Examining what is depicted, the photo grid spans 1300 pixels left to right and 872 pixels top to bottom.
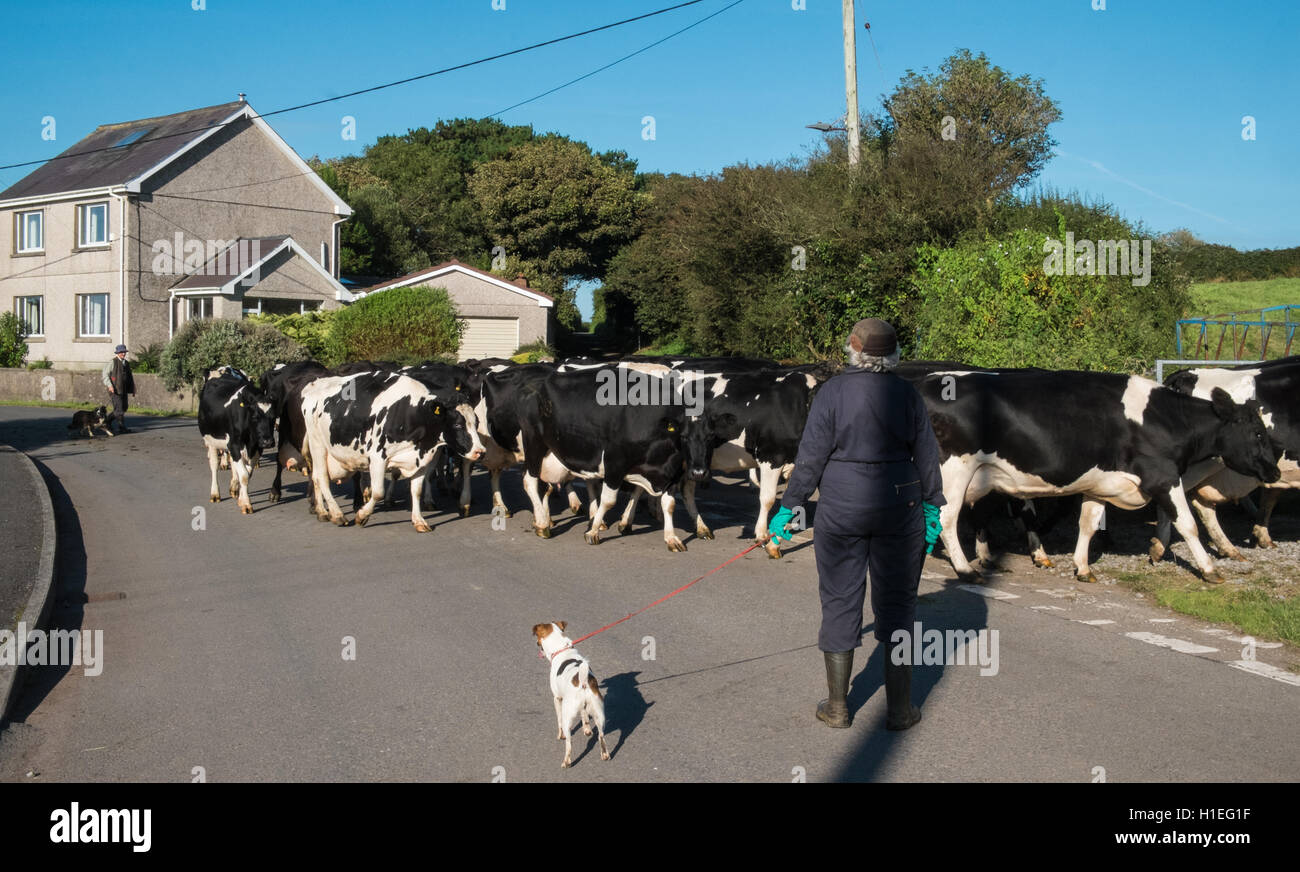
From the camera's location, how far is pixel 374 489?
1342 cm

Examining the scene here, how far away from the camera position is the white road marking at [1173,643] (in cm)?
762

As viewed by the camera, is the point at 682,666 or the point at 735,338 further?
the point at 735,338

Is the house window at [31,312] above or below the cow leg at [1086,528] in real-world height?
above

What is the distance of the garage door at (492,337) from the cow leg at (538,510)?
3097 cm

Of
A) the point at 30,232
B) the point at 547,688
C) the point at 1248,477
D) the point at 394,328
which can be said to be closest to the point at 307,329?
the point at 394,328

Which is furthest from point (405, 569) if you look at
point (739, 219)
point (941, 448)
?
point (739, 219)

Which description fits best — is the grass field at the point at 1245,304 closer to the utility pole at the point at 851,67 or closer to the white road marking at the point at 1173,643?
the utility pole at the point at 851,67

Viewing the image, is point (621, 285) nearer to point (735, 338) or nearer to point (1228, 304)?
point (735, 338)

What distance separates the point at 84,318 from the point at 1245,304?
40362 mm

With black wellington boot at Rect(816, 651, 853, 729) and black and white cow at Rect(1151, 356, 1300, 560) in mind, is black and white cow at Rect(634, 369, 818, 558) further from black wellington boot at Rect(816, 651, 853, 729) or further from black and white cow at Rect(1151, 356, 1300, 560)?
black wellington boot at Rect(816, 651, 853, 729)

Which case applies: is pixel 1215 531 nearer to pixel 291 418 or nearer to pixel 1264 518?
pixel 1264 518

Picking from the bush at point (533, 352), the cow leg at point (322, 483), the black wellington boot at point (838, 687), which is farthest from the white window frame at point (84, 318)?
the black wellington boot at point (838, 687)

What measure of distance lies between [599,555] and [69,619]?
4.88 m

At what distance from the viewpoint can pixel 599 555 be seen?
37.7 ft
